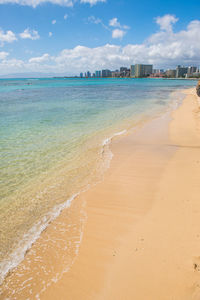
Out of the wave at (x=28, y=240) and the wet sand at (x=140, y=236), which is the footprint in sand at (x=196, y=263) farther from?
the wave at (x=28, y=240)

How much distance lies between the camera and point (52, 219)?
5.15 m

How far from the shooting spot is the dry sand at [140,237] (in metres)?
3.28

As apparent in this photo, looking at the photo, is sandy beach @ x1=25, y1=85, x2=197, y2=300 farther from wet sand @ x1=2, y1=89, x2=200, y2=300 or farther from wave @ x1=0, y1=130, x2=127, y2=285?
wave @ x1=0, y1=130, x2=127, y2=285

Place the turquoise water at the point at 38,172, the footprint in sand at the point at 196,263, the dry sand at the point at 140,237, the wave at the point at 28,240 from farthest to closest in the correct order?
1. the turquoise water at the point at 38,172
2. the wave at the point at 28,240
3. the footprint in sand at the point at 196,263
4. the dry sand at the point at 140,237

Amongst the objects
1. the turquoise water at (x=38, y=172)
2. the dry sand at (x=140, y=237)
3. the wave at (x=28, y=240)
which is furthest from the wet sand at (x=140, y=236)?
the turquoise water at (x=38, y=172)

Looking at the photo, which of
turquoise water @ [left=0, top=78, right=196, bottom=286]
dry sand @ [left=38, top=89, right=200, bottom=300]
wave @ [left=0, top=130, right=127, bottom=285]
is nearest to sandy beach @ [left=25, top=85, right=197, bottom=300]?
dry sand @ [left=38, top=89, right=200, bottom=300]

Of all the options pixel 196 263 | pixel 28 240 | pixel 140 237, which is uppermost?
pixel 196 263

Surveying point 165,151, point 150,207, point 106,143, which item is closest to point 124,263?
point 150,207

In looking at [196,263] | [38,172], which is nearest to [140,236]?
[196,263]

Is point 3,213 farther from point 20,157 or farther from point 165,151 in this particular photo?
point 165,151

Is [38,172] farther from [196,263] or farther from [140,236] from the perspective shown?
[196,263]

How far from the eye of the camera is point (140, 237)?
14.3 ft

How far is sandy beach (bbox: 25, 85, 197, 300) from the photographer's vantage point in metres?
3.29

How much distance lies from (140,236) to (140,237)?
3 cm
